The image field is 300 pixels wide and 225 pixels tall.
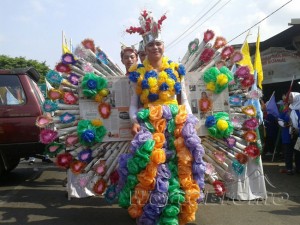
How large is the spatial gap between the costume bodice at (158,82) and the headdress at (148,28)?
0.25 metres

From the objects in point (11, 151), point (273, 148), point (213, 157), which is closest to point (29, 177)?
point (11, 151)

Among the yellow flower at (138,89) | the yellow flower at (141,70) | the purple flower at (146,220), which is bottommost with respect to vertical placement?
the purple flower at (146,220)

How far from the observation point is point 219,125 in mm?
4109

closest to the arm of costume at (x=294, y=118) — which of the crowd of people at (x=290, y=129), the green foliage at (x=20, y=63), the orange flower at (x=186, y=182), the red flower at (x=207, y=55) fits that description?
the crowd of people at (x=290, y=129)

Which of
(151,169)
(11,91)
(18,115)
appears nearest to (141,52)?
(151,169)

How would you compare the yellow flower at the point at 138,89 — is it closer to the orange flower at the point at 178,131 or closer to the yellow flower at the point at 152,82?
the yellow flower at the point at 152,82

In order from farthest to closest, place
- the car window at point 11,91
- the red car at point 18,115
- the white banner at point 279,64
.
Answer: the white banner at point 279,64 → the car window at point 11,91 → the red car at point 18,115

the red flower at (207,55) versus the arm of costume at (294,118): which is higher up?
the red flower at (207,55)

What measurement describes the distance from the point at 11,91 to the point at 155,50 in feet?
11.2

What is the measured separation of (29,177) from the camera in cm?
760

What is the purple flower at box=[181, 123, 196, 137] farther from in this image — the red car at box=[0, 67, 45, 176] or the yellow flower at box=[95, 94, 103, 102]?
the red car at box=[0, 67, 45, 176]

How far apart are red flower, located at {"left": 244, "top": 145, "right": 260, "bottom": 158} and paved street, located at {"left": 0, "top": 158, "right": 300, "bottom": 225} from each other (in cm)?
78

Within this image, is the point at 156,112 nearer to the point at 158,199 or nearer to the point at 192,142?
the point at 192,142

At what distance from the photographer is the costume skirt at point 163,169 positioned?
3521 mm
